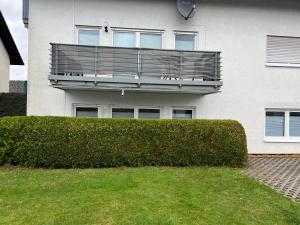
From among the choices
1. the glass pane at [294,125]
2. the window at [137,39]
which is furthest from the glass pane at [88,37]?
the glass pane at [294,125]

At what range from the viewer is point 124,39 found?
1316 centimetres

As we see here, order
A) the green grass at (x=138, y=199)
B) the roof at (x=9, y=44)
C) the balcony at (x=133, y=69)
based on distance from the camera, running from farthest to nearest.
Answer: the roof at (x=9, y=44)
the balcony at (x=133, y=69)
the green grass at (x=138, y=199)

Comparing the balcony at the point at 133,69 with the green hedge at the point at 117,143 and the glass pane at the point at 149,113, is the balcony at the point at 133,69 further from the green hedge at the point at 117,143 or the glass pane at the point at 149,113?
the glass pane at the point at 149,113

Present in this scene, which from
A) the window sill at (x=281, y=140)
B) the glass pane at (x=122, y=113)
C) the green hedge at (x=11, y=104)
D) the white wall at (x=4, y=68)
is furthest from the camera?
the white wall at (x=4, y=68)

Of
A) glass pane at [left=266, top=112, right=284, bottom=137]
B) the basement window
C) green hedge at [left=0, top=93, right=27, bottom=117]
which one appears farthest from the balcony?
green hedge at [left=0, top=93, right=27, bottom=117]

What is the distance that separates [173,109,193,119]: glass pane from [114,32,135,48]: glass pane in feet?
10.4

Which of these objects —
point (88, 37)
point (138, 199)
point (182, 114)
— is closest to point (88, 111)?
point (88, 37)

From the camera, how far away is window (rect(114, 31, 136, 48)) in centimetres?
1312

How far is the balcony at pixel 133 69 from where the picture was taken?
11273 millimetres

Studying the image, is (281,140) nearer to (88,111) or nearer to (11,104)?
(88,111)

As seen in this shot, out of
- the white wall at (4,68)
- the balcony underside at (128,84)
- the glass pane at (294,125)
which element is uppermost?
the white wall at (4,68)

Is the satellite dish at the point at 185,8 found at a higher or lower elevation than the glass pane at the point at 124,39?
higher

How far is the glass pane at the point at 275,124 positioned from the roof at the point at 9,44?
14.9 metres

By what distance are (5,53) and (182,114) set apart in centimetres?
1387
